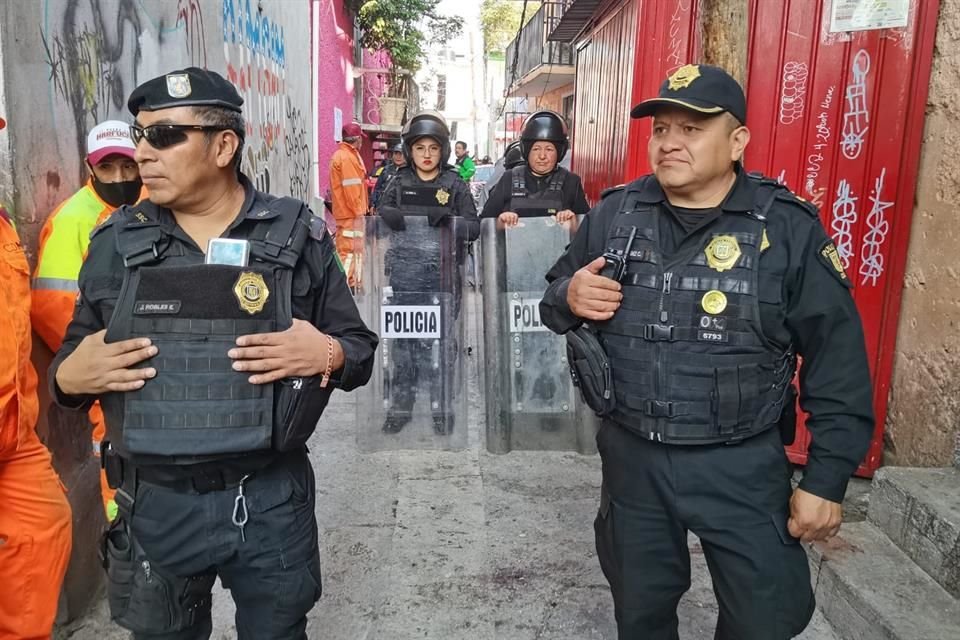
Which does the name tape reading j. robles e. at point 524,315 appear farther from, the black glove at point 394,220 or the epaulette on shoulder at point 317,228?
the epaulette on shoulder at point 317,228

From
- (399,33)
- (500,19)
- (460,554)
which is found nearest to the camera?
(460,554)

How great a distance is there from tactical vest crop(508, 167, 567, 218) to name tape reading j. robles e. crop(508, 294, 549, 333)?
61 centimetres

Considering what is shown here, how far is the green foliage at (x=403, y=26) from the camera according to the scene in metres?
15.1

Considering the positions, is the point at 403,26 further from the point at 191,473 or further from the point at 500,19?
the point at 500,19

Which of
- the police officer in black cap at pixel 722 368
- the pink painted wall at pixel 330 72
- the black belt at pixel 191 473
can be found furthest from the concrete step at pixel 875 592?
the pink painted wall at pixel 330 72

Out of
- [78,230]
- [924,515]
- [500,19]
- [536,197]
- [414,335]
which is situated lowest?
[924,515]

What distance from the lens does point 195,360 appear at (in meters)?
1.73

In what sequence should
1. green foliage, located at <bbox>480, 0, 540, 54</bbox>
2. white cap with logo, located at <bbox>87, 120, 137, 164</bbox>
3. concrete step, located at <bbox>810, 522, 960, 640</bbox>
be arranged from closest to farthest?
concrete step, located at <bbox>810, 522, 960, 640</bbox>
white cap with logo, located at <bbox>87, 120, 137, 164</bbox>
green foliage, located at <bbox>480, 0, 540, 54</bbox>

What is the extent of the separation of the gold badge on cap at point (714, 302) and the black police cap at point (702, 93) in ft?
1.65

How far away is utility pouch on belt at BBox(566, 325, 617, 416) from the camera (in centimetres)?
216

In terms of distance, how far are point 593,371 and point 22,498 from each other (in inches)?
68.2

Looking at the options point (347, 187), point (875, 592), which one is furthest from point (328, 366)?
point (347, 187)

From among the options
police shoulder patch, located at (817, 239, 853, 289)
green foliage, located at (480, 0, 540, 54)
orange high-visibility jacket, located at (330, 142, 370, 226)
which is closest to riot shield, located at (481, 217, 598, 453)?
police shoulder patch, located at (817, 239, 853, 289)

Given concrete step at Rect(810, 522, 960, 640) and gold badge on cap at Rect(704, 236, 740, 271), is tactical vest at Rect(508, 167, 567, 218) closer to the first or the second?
concrete step at Rect(810, 522, 960, 640)
